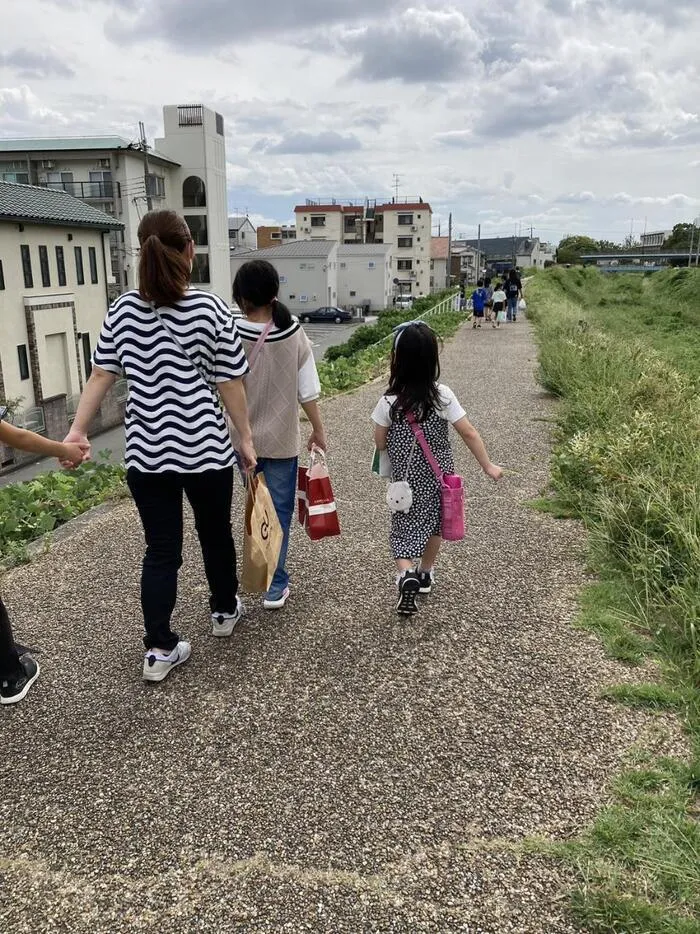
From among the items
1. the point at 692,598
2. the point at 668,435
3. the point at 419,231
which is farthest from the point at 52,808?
the point at 419,231

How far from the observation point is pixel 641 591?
144 inches

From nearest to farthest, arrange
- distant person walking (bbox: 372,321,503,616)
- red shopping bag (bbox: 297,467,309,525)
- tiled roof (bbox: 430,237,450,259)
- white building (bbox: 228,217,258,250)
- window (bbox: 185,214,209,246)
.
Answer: distant person walking (bbox: 372,321,503,616) < red shopping bag (bbox: 297,467,309,525) < window (bbox: 185,214,209,246) < white building (bbox: 228,217,258,250) < tiled roof (bbox: 430,237,450,259)

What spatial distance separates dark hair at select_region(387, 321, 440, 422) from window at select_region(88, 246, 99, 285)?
27.6 m

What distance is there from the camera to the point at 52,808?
2.32 meters

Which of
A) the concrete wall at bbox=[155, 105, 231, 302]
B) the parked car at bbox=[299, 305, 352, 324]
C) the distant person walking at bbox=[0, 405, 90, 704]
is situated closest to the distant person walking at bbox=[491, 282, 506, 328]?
the distant person walking at bbox=[0, 405, 90, 704]

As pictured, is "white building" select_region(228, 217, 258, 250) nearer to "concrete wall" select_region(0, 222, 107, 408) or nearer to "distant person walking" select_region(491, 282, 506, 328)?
"concrete wall" select_region(0, 222, 107, 408)

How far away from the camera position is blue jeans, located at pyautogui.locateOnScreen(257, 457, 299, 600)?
11.4ft

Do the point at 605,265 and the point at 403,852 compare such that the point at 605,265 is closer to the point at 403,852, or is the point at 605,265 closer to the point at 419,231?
the point at 419,231

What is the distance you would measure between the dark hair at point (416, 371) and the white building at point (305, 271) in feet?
186

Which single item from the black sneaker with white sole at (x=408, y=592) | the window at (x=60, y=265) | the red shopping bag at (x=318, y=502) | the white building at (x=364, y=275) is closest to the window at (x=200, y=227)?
the window at (x=60, y=265)

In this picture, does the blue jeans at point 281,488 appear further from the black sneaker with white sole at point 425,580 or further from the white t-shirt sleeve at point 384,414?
the black sneaker with white sole at point 425,580

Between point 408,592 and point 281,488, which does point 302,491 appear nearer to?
point 281,488

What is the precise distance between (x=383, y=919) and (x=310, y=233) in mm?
79912

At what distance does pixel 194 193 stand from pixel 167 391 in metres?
41.3
